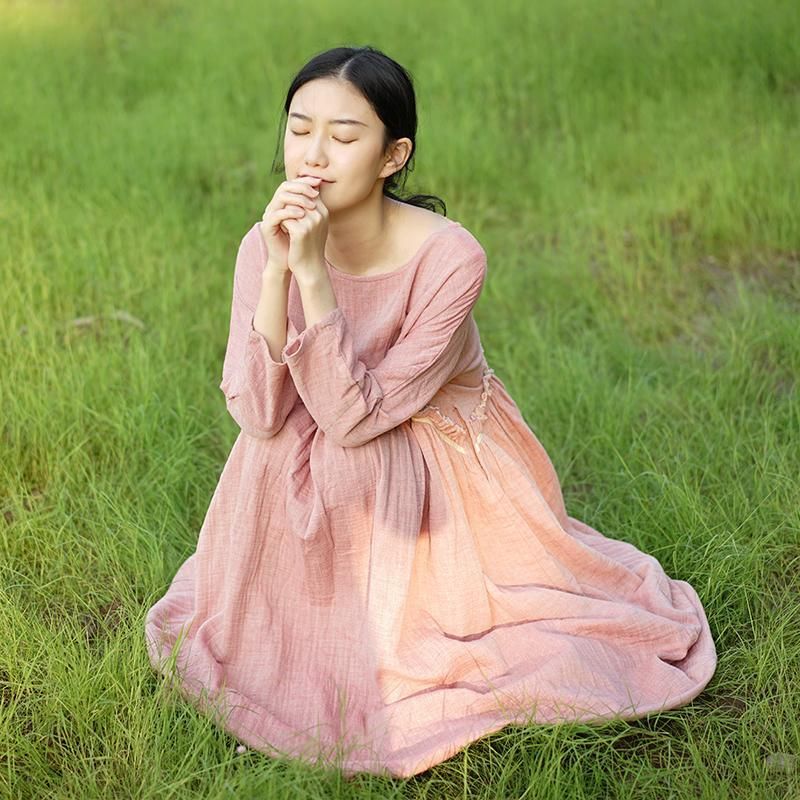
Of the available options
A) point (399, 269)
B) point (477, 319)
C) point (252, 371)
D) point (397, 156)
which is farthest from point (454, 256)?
point (477, 319)

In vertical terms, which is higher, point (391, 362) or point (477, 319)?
point (391, 362)

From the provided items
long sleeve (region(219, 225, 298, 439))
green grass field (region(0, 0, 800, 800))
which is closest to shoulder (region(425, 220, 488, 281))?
long sleeve (region(219, 225, 298, 439))

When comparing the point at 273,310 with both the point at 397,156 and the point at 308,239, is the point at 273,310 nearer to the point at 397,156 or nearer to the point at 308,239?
the point at 308,239

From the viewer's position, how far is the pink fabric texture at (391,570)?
7.52ft

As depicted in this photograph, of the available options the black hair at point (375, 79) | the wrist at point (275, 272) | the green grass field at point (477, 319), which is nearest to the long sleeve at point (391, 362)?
the wrist at point (275, 272)

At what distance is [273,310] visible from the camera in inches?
90.0

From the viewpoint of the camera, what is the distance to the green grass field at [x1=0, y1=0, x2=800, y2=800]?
2301 mm

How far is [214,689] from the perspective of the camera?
238 cm

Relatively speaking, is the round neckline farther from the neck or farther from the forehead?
the forehead

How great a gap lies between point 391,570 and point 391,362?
43cm

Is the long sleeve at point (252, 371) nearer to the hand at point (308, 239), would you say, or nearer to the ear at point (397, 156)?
the hand at point (308, 239)

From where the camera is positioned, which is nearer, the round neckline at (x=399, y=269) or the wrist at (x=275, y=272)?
the wrist at (x=275, y=272)

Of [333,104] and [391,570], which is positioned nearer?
[333,104]

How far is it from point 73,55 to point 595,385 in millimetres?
4026
